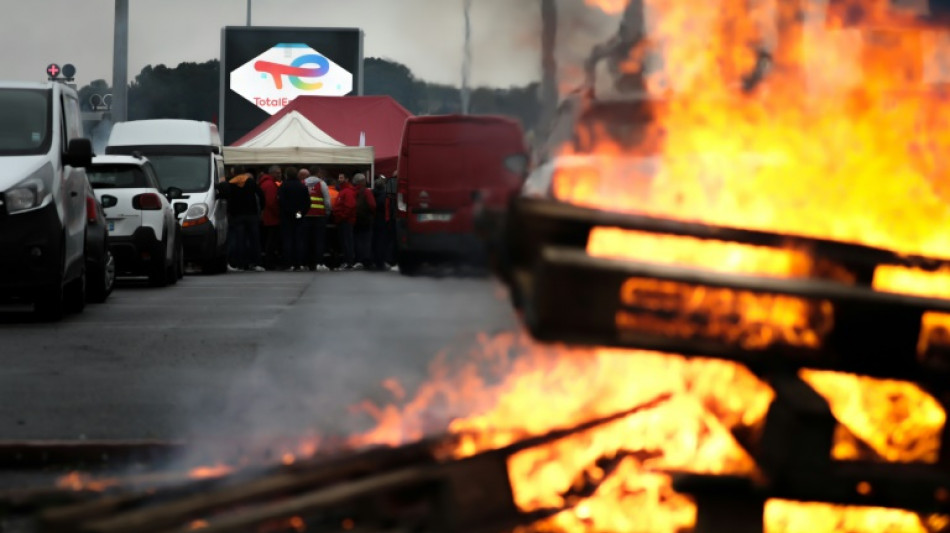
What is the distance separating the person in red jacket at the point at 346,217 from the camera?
87.4ft

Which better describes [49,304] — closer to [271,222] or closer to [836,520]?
[836,520]

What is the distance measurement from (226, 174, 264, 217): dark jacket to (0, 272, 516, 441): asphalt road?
966 cm

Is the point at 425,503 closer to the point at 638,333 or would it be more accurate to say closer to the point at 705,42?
the point at 638,333

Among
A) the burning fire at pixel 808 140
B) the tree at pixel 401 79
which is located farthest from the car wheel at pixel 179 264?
the burning fire at pixel 808 140

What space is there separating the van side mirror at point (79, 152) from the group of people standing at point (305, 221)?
475 inches

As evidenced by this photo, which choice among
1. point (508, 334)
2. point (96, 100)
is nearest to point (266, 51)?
point (96, 100)

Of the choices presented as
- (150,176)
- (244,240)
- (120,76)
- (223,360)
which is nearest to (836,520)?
(223,360)

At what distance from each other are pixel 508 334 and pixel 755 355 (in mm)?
2178

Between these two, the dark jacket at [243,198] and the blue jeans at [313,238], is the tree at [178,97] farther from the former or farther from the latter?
the blue jeans at [313,238]

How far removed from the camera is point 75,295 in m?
14.6

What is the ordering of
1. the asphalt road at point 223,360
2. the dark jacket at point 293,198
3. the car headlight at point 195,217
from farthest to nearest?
the dark jacket at point 293,198, the car headlight at point 195,217, the asphalt road at point 223,360

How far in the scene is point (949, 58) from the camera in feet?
16.1

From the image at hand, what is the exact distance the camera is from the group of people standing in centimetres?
2620

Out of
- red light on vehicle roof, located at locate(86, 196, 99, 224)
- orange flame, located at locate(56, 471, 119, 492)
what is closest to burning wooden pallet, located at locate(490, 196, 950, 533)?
orange flame, located at locate(56, 471, 119, 492)
